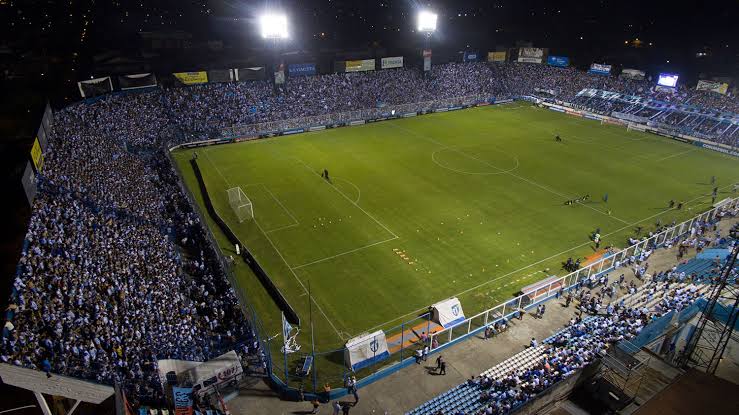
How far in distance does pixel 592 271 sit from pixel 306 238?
762 inches

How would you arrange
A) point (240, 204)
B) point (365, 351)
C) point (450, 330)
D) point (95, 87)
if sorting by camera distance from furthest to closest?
point (95, 87), point (240, 204), point (450, 330), point (365, 351)

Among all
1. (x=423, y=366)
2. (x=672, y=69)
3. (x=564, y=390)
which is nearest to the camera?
(x=564, y=390)

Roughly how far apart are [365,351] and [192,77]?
48.8 m

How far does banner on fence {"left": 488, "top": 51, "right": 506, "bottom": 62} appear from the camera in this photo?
83125 millimetres

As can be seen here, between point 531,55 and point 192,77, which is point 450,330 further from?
point 531,55

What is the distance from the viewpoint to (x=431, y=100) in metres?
70.9

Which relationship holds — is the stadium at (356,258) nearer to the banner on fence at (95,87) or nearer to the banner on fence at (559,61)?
the banner on fence at (95,87)

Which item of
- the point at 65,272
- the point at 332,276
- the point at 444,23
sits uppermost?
the point at 444,23

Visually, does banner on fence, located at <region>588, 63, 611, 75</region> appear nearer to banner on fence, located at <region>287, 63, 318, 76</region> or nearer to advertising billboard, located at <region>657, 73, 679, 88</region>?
advertising billboard, located at <region>657, 73, 679, 88</region>

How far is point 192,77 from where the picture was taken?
58.0 meters

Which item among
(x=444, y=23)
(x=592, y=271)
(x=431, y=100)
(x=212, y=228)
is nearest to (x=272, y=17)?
(x=431, y=100)

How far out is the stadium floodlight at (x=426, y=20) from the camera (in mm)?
66062

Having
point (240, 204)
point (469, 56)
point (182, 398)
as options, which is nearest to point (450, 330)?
point (182, 398)

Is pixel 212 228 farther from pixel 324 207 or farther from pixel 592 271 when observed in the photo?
pixel 592 271
